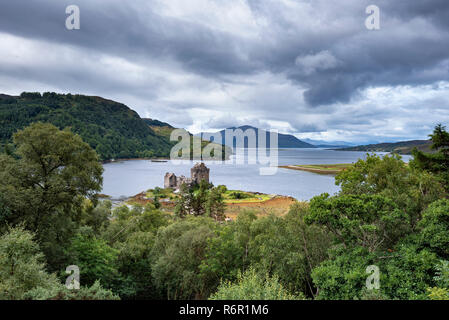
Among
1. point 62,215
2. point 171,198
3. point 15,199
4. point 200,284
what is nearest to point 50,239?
point 62,215

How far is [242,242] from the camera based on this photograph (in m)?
20.9

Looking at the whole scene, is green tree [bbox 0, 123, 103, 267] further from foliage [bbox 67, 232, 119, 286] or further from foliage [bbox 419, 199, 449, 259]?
foliage [bbox 419, 199, 449, 259]

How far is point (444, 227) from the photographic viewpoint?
37.6 feet

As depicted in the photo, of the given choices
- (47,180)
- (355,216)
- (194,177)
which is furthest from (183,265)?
(194,177)

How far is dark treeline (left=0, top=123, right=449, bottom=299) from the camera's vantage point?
428 inches

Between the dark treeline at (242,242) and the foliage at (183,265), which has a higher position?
the dark treeline at (242,242)

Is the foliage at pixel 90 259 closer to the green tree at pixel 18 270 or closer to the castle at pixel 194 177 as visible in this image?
the green tree at pixel 18 270

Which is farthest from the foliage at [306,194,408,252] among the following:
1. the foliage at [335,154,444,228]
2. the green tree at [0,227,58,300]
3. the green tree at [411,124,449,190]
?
the green tree at [0,227,58,300]

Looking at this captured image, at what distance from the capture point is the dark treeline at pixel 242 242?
35.6 ft

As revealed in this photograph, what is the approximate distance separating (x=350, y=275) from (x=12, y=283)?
1390 cm


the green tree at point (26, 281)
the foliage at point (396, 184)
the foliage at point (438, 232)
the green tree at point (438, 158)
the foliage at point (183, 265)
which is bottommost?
the foliage at point (183, 265)

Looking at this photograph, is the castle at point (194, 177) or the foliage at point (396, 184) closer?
the foliage at point (396, 184)

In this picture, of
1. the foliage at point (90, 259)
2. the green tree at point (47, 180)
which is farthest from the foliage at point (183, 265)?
the green tree at point (47, 180)
